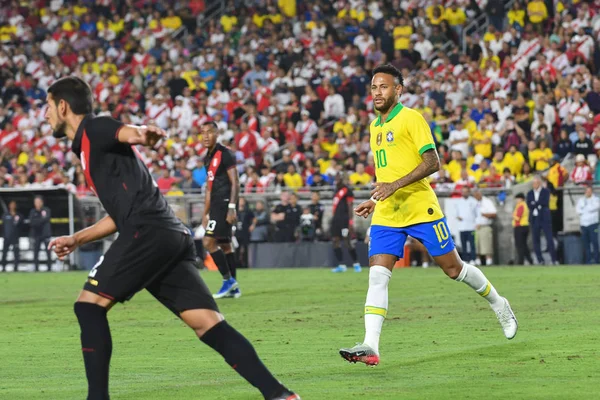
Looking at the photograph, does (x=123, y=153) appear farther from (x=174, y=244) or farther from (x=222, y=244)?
(x=222, y=244)

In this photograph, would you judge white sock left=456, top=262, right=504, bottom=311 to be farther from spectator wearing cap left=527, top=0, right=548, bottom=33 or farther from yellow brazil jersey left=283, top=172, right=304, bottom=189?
spectator wearing cap left=527, top=0, right=548, bottom=33

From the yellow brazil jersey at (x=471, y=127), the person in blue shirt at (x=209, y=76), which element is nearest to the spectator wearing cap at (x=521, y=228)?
the yellow brazil jersey at (x=471, y=127)

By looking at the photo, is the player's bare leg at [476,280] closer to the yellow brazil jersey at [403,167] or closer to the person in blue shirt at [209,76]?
the yellow brazil jersey at [403,167]

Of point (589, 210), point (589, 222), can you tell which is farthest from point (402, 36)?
point (589, 222)

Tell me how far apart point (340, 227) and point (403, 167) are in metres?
18.0

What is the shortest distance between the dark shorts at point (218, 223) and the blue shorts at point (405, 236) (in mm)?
8276

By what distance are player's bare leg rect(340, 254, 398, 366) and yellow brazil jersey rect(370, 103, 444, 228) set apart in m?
0.38

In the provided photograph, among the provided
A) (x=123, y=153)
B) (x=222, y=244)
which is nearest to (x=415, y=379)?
(x=123, y=153)

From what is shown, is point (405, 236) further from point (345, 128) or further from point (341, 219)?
point (345, 128)

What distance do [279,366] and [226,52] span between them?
28.5 meters

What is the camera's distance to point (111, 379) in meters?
9.06

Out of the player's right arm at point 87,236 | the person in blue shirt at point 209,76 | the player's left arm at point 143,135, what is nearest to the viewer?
the player's left arm at point 143,135

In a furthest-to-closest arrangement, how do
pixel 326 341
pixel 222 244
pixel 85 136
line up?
pixel 222 244, pixel 326 341, pixel 85 136

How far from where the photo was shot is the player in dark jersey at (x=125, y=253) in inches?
264
